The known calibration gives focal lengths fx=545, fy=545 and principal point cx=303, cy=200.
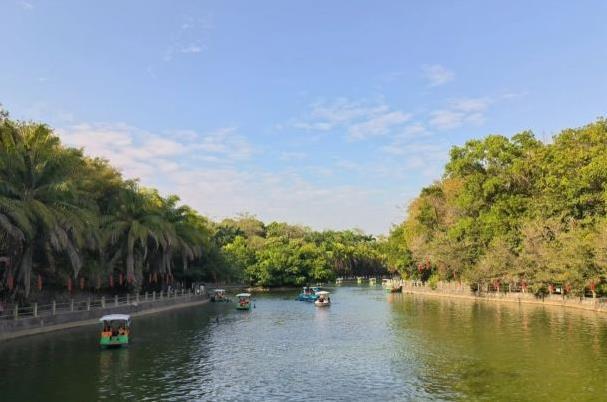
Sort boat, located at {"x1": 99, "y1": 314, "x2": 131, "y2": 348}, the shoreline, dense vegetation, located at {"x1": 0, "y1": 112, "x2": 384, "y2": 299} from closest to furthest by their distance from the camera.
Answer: boat, located at {"x1": 99, "y1": 314, "x2": 131, "y2": 348}, dense vegetation, located at {"x1": 0, "y1": 112, "x2": 384, "y2": 299}, the shoreline

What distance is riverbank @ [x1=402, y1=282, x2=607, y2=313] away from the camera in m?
62.3

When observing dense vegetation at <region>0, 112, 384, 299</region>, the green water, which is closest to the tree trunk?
dense vegetation at <region>0, 112, 384, 299</region>

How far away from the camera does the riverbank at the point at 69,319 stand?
133ft

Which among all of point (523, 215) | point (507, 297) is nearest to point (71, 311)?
point (507, 297)

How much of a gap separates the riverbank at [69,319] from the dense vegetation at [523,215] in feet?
154

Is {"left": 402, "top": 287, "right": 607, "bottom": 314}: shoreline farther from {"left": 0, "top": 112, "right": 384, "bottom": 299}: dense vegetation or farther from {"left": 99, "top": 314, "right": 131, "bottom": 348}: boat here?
{"left": 99, "top": 314, "right": 131, "bottom": 348}: boat

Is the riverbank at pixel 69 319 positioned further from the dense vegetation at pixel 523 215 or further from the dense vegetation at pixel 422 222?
the dense vegetation at pixel 523 215

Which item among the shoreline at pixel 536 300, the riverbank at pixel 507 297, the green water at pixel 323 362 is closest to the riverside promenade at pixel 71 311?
the green water at pixel 323 362

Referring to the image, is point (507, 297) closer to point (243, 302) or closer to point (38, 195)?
point (243, 302)

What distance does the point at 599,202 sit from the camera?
68125 mm

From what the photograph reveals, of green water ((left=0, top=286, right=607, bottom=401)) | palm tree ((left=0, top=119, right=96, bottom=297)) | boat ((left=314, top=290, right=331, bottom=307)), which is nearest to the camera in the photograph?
green water ((left=0, top=286, right=607, bottom=401))

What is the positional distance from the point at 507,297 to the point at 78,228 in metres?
60.6

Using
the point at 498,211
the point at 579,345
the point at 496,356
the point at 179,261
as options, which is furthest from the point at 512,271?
the point at 179,261

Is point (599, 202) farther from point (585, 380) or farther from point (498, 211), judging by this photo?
point (585, 380)
